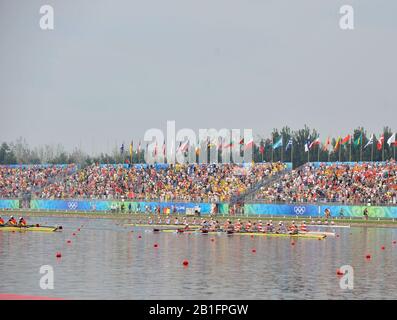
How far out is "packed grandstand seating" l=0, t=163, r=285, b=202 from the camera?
107 m

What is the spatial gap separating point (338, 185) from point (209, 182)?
1932cm

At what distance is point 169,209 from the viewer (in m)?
106

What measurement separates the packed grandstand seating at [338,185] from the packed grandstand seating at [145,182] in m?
5.00

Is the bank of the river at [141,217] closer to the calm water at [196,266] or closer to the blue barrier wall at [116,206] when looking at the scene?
the blue barrier wall at [116,206]

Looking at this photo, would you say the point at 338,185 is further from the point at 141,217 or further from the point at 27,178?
the point at 27,178

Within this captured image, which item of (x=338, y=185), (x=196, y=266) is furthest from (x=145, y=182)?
(x=196, y=266)

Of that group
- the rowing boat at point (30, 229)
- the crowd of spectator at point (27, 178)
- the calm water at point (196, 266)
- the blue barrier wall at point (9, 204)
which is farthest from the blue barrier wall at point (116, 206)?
the rowing boat at point (30, 229)

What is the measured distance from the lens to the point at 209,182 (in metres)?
109

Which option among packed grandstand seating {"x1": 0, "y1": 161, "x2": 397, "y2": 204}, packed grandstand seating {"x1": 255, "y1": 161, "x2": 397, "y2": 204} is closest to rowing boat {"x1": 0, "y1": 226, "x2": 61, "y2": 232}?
packed grandstand seating {"x1": 0, "y1": 161, "x2": 397, "y2": 204}

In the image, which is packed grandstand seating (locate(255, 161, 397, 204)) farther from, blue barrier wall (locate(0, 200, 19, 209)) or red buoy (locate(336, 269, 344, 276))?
red buoy (locate(336, 269, 344, 276))

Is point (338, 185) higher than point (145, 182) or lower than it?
lower
